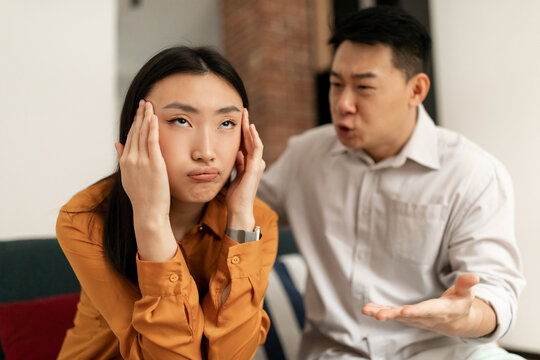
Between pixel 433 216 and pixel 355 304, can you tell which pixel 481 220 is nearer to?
pixel 433 216

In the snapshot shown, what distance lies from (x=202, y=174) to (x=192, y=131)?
104 millimetres

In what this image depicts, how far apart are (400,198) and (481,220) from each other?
0.82ft

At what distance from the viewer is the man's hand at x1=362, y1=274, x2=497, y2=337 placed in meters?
0.97

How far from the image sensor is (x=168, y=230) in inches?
A: 40.1

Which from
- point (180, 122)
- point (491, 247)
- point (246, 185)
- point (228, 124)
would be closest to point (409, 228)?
point (491, 247)

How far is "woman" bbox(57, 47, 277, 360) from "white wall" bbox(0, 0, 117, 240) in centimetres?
110

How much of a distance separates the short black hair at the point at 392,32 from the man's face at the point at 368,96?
0.08ft

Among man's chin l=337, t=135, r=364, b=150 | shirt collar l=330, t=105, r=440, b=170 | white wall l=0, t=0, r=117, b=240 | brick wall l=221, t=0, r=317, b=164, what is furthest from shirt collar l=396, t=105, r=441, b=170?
brick wall l=221, t=0, r=317, b=164

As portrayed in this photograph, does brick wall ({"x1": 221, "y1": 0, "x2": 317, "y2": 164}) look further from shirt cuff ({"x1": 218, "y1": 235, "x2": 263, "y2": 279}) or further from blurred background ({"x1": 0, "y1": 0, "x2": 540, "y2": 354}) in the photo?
shirt cuff ({"x1": 218, "y1": 235, "x2": 263, "y2": 279})

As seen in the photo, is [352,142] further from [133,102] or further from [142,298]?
[142,298]

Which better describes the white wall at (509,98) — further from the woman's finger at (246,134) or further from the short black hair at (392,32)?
the woman's finger at (246,134)

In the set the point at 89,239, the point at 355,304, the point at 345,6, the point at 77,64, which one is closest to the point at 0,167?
the point at 77,64

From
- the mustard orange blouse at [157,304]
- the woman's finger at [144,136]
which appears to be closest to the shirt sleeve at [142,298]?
the mustard orange blouse at [157,304]

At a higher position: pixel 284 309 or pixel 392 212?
pixel 392 212
